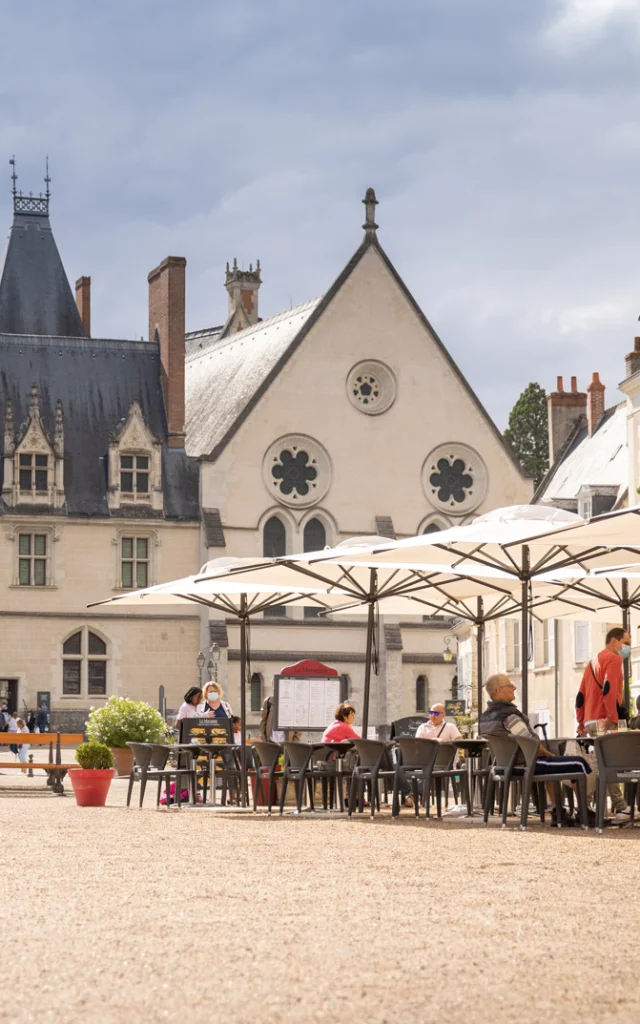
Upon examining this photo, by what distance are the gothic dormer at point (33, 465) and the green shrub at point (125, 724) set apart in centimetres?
1935

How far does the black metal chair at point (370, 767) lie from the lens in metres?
16.5

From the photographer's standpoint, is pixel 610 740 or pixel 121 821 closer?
pixel 610 740

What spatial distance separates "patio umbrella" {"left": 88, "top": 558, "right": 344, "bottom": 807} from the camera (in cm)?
1916

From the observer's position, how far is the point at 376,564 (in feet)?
57.2

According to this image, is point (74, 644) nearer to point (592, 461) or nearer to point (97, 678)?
point (97, 678)

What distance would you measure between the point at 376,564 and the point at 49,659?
105 feet

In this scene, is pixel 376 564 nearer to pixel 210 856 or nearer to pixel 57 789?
pixel 210 856

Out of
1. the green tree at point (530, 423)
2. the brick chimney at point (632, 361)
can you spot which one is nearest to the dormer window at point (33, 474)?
the brick chimney at point (632, 361)

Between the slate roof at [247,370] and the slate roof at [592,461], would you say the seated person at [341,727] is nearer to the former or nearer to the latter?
the slate roof at [592,461]

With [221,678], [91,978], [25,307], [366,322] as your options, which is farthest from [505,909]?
[25,307]

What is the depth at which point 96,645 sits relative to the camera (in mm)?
48719

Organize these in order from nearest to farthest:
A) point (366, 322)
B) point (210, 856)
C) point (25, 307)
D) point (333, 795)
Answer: point (210, 856) < point (333, 795) < point (366, 322) < point (25, 307)

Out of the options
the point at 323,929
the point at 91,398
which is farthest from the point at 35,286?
the point at 323,929

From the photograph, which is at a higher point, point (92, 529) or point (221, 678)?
point (92, 529)
